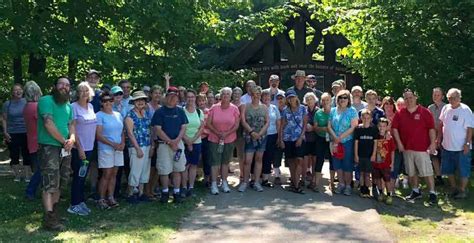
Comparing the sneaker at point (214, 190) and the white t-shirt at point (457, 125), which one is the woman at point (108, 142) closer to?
the sneaker at point (214, 190)

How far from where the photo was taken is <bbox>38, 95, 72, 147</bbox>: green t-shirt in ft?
20.1

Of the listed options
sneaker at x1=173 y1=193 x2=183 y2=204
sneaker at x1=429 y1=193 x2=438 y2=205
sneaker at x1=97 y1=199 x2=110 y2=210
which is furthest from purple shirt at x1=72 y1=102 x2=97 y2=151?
sneaker at x1=429 y1=193 x2=438 y2=205

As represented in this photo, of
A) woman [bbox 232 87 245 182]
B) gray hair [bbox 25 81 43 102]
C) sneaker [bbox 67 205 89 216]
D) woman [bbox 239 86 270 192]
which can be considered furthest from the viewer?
woman [bbox 232 87 245 182]

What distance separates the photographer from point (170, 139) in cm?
778

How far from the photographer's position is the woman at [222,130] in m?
8.50

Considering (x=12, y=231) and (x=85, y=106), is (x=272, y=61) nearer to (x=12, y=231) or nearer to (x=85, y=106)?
(x=85, y=106)

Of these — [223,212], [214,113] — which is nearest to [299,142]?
[214,113]

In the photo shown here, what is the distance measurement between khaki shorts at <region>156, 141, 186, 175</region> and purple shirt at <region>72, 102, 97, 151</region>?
1.12m

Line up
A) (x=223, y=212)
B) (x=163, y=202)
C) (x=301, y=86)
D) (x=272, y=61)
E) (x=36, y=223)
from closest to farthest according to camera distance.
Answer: (x=36, y=223) < (x=223, y=212) < (x=163, y=202) < (x=301, y=86) < (x=272, y=61)

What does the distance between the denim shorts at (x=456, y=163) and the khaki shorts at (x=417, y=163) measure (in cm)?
57

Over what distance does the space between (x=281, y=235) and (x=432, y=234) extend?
1937 mm

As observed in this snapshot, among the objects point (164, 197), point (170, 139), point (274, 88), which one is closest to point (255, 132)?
point (170, 139)

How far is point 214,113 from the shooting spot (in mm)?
8562

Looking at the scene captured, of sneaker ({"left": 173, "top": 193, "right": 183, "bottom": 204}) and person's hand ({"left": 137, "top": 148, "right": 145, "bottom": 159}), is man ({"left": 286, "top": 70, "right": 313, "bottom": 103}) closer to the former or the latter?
sneaker ({"left": 173, "top": 193, "right": 183, "bottom": 204})
